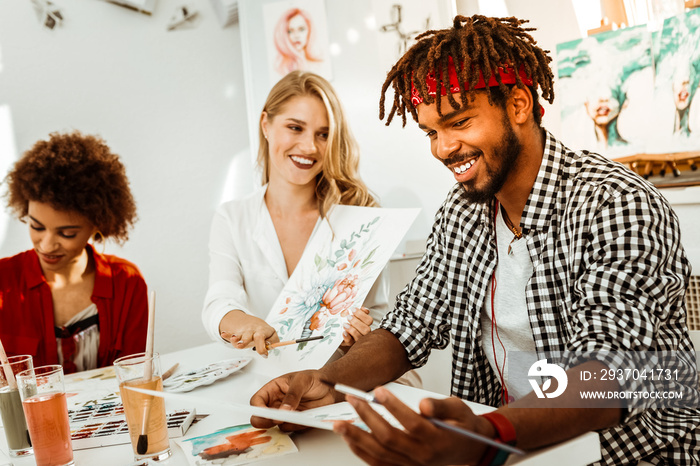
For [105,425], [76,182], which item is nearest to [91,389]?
[105,425]

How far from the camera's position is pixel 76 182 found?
6.87ft

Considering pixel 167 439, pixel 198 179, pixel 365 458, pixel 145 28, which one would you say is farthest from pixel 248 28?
pixel 365 458

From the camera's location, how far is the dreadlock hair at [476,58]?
127 centimetres

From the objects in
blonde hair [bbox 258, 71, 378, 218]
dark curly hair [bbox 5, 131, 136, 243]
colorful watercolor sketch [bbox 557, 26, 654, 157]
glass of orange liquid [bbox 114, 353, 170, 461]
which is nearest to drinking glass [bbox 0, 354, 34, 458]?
glass of orange liquid [bbox 114, 353, 170, 461]

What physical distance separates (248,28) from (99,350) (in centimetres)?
167

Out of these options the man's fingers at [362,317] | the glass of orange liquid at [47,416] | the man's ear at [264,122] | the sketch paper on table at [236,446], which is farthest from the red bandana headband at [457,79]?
the man's ear at [264,122]

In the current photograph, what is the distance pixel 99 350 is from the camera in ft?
6.52

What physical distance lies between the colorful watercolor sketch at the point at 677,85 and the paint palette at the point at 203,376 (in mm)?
1293

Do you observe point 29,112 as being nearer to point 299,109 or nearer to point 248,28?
point 248,28

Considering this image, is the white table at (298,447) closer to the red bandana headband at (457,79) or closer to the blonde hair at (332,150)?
the red bandana headband at (457,79)

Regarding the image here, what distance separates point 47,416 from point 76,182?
128 cm

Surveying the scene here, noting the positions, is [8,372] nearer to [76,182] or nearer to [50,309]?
[50,309]

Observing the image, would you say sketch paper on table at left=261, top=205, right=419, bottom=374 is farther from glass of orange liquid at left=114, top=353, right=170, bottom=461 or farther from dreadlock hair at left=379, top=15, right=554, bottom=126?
glass of orange liquid at left=114, top=353, right=170, bottom=461

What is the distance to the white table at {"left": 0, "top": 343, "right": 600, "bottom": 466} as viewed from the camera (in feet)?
2.79
